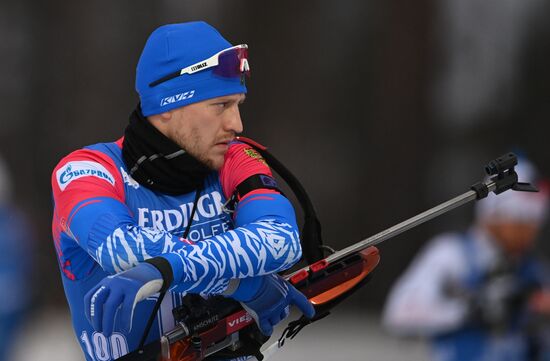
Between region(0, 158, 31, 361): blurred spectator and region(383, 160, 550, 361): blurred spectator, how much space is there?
163cm

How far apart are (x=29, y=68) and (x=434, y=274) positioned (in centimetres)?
205

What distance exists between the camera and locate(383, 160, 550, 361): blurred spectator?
12.8 ft

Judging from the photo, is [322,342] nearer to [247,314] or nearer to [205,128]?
[247,314]

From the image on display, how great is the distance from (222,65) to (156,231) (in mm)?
448

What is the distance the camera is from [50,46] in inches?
157

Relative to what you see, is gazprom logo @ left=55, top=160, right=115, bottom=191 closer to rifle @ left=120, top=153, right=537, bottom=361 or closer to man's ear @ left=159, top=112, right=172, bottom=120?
man's ear @ left=159, top=112, right=172, bottom=120

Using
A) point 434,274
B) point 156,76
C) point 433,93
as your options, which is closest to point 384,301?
Answer: point 434,274

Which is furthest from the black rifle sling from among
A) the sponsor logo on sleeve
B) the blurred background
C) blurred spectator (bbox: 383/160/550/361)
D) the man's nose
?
blurred spectator (bbox: 383/160/550/361)

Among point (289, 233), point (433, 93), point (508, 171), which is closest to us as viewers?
point (289, 233)

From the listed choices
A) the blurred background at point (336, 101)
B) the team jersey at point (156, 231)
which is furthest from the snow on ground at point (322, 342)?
the team jersey at point (156, 231)

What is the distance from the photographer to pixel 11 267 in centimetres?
396

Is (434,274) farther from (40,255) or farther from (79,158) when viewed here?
(79,158)

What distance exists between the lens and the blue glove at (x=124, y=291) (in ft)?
5.64

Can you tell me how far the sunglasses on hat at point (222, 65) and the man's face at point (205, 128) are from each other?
6cm
